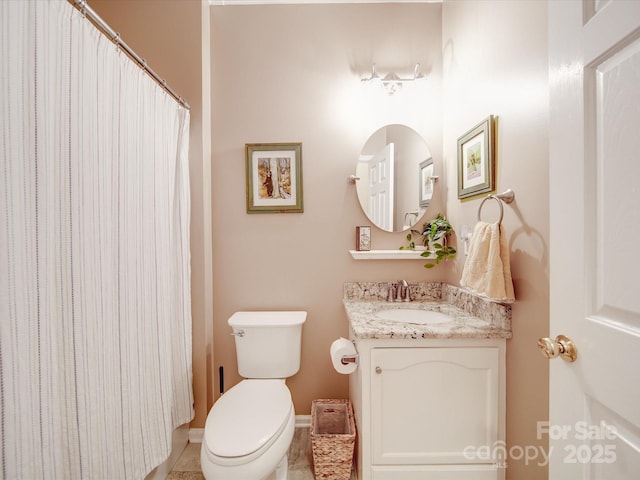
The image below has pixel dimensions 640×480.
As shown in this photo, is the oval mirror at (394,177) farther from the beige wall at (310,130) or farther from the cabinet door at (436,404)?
the cabinet door at (436,404)

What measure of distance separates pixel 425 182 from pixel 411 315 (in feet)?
2.67

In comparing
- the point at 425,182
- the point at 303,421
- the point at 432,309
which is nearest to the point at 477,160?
the point at 425,182

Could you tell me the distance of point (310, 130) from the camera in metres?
1.82

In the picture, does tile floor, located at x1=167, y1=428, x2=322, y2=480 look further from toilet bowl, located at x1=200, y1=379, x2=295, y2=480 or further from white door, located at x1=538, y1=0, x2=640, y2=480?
white door, located at x1=538, y1=0, x2=640, y2=480

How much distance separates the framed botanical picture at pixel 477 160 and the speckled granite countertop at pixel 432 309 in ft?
1.73

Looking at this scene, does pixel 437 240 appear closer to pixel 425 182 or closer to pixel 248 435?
pixel 425 182

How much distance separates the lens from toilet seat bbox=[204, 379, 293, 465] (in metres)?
1.04

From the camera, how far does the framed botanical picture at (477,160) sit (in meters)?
1.26

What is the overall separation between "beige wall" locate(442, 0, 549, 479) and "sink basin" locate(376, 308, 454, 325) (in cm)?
37

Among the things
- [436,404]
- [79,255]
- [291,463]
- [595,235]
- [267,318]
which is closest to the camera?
[595,235]

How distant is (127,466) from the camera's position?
3.60 feet

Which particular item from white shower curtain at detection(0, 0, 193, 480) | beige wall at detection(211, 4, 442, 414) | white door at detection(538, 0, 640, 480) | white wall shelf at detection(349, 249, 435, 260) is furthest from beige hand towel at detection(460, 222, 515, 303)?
white shower curtain at detection(0, 0, 193, 480)

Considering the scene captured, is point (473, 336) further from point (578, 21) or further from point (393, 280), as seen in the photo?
point (578, 21)

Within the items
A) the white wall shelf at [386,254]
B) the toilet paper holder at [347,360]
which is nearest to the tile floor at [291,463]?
the toilet paper holder at [347,360]
